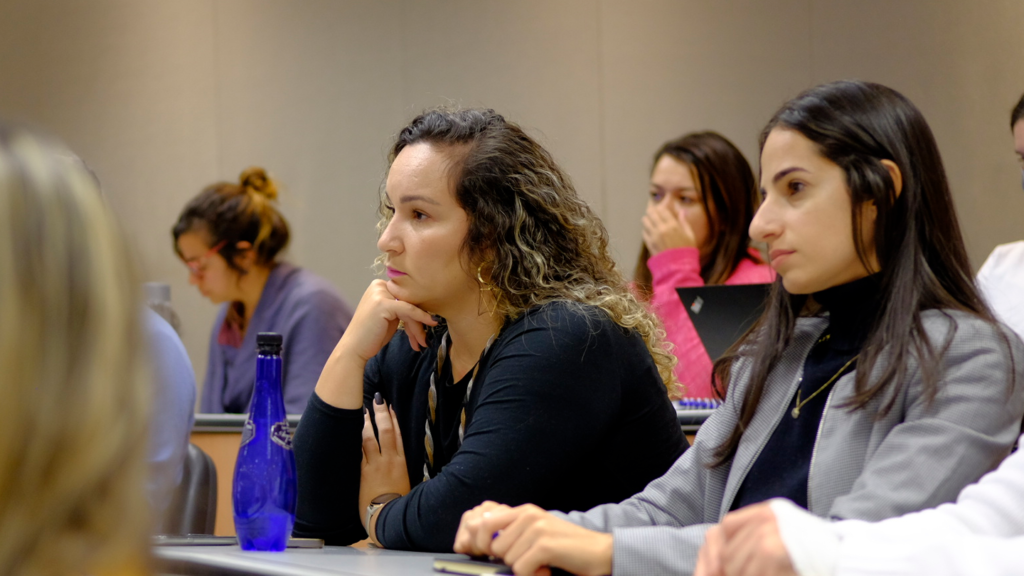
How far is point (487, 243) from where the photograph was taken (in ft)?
5.14

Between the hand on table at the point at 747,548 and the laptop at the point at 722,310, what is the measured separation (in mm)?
1141

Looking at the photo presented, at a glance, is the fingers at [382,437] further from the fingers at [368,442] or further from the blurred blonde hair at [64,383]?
the blurred blonde hair at [64,383]

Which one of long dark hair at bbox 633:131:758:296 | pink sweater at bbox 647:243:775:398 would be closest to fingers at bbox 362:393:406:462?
pink sweater at bbox 647:243:775:398

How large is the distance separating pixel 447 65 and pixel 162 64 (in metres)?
1.29

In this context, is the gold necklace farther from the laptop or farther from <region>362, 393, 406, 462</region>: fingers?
the laptop

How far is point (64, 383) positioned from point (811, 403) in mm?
852

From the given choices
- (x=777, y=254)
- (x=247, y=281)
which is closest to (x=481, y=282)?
(x=777, y=254)

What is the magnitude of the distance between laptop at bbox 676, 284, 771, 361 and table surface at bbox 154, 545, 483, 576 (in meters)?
1.02

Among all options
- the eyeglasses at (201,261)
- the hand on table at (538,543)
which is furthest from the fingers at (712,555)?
the eyeglasses at (201,261)

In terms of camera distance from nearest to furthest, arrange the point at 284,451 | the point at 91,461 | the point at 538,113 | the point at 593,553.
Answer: the point at 91,461
the point at 593,553
the point at 284,451
the point at 538,113

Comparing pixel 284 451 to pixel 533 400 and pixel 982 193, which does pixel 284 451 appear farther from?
pixel 982 193

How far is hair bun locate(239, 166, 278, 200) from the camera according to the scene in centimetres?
343

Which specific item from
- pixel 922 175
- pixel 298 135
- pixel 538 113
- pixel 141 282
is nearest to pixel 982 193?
A: pixel 538 113

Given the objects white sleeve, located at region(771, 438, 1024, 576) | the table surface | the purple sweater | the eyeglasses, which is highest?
white sleeve, located at region(771, 438, 1024, 576)
